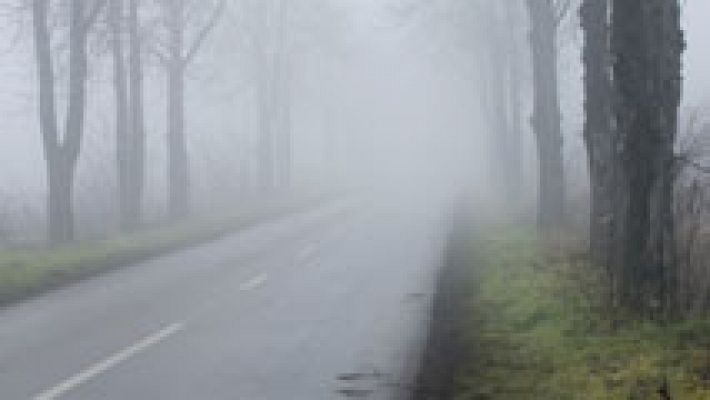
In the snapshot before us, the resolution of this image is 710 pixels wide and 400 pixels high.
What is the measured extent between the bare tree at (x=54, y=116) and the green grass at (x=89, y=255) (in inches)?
40.9

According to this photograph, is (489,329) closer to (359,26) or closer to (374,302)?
(374,302)

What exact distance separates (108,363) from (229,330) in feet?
8.36

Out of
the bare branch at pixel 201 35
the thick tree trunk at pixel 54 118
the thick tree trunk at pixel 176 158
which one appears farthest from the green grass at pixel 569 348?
the bare branch at pixel 201 35

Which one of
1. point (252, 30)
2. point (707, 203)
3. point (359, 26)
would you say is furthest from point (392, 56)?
point (707, 203)

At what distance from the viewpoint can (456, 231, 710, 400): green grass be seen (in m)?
9.82

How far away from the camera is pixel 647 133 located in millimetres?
12484

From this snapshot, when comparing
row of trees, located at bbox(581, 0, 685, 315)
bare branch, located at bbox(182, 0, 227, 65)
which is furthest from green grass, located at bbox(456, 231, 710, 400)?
bare branch, located at bbox(182, 0, 227, 65)

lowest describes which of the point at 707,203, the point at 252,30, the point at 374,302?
the point at 374,302

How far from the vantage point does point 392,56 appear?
120 m

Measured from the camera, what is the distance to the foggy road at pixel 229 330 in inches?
428

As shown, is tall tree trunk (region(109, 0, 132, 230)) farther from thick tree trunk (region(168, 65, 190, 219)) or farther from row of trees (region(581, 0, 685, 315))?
row of trees (region(581, 0, 685, 315))

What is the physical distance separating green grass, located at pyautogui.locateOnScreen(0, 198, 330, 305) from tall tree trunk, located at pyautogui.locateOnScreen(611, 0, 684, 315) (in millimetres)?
8880

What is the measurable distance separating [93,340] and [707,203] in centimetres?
968

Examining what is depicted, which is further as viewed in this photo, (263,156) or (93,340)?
(263,156)
